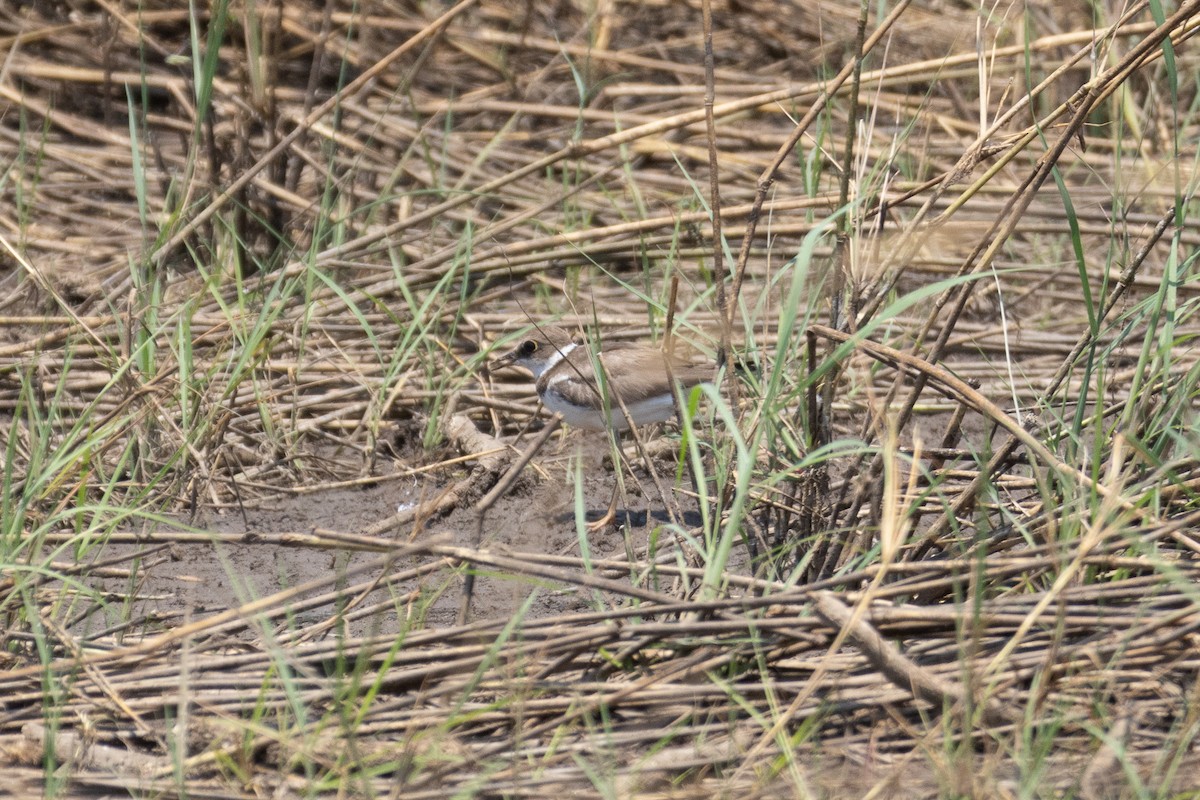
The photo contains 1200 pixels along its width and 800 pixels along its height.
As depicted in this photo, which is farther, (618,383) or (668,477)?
(668,477)

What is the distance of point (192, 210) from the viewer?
624 cm

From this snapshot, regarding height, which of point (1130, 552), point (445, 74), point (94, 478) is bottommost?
point (94, 478)

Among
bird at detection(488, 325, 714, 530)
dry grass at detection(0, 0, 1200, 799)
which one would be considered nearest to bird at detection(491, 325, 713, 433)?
bird at detection(488, 325, 714, 530)

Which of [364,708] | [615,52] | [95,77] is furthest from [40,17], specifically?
[364,708]

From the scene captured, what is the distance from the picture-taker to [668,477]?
18.5 ft

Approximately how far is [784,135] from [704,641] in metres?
5.49

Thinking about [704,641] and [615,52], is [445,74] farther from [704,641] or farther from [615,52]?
[704,641]

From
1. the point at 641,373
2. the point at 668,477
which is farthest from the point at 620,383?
the point at 668,477

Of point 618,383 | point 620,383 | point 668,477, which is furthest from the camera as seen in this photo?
point 668,477

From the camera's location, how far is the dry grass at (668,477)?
3.07 meters

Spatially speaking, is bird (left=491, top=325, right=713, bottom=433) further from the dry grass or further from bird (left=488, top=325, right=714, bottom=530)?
the dry grass

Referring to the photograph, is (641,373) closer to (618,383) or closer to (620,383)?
(620,383)

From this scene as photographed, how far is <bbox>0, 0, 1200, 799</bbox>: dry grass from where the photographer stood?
10.1ft

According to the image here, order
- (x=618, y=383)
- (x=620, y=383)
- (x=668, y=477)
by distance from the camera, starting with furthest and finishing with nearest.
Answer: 1. (x=668, y=477)
2. (x=620, y=383)
3. (x=618, y=383)
